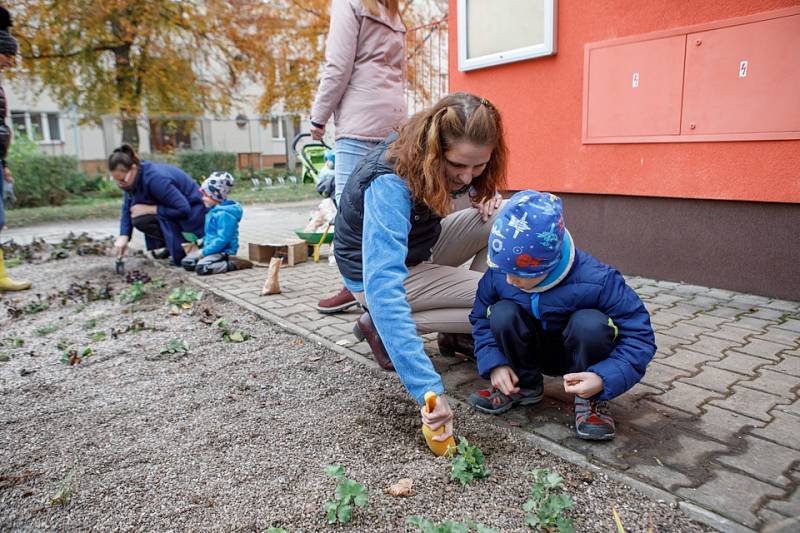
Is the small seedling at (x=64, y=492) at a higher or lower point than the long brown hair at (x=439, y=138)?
lower

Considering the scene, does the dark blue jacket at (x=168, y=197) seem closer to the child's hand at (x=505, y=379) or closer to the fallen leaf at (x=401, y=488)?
the child's hand at (x=505, y=379)

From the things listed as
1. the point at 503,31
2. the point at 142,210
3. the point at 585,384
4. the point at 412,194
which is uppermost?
the point at 503,31

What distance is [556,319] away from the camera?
2254mm

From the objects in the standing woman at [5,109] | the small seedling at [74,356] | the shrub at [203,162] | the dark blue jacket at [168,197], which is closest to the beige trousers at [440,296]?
the small seedling at [74,356]

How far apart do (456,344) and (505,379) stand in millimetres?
758

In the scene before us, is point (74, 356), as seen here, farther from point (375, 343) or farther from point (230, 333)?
point (375, 343)

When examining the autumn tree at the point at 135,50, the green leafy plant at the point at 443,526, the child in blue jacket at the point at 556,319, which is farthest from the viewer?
the autumn tree at the point at 135,50

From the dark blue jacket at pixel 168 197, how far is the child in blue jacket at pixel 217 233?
0.78 ft

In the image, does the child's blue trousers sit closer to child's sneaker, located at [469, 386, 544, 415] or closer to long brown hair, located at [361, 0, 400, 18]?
child's sneaker, located at [469, 386, 544, 415]

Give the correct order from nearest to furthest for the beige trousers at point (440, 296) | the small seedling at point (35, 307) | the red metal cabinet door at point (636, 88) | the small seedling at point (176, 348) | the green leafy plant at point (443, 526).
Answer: the green leafy plant at point (443, 526) < the beige trousers at point (440, 296) < the small seedling at point (176, 348) < the red metal cabinet door at point (636, 88) < the small seedling at point (35, 307)

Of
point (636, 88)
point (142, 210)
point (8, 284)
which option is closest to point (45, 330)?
point (8, 284)

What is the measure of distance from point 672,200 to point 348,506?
3.65 m

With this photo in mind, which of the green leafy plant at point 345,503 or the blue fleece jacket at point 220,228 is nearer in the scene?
the green leafy plant at point 345,503

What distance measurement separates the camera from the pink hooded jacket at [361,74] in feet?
11.1
